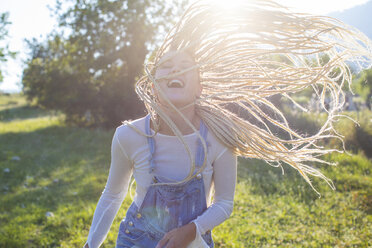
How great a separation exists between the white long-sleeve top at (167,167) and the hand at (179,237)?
2.5 inches

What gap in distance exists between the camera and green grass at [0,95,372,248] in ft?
13.1

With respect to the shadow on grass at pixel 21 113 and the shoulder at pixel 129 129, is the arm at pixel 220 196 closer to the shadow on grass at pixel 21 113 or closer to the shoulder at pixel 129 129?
the shoulder at pixel 129 129

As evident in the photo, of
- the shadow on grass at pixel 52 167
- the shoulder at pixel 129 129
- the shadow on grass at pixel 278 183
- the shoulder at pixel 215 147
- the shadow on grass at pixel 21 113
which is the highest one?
the shoulder at pixel 129 129

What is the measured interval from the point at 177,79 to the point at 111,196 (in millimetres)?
883

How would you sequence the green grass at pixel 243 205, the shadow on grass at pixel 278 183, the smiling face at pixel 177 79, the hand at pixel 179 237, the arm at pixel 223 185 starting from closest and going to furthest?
1. the hand at pixel 179 237
2. the smiling face at pixel 177 79
3. the arm at pixel 223 185
4. the green grass at pixel 243 205
5. the shadow on grass at pixel 278 183

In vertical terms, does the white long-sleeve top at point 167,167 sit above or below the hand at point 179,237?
above

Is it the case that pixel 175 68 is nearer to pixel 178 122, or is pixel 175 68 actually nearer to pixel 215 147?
pixel 178 122

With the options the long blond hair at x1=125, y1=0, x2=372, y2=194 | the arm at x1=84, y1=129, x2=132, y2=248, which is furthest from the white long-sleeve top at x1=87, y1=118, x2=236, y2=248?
the long blond hair at x1=125, y1=0, x2=372, y2=194

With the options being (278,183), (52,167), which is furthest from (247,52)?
(52,167)

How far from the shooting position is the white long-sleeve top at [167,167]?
6.82 ft

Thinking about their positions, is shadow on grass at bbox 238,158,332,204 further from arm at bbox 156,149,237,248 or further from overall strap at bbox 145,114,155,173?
overall strap at bbox 145,114,155,173

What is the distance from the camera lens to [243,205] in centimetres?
499

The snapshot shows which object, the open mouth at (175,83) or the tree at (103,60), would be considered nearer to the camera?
the open mouth at (175,83)

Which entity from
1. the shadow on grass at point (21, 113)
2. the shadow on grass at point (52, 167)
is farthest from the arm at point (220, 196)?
the shadow on grass at point (21, 113)
